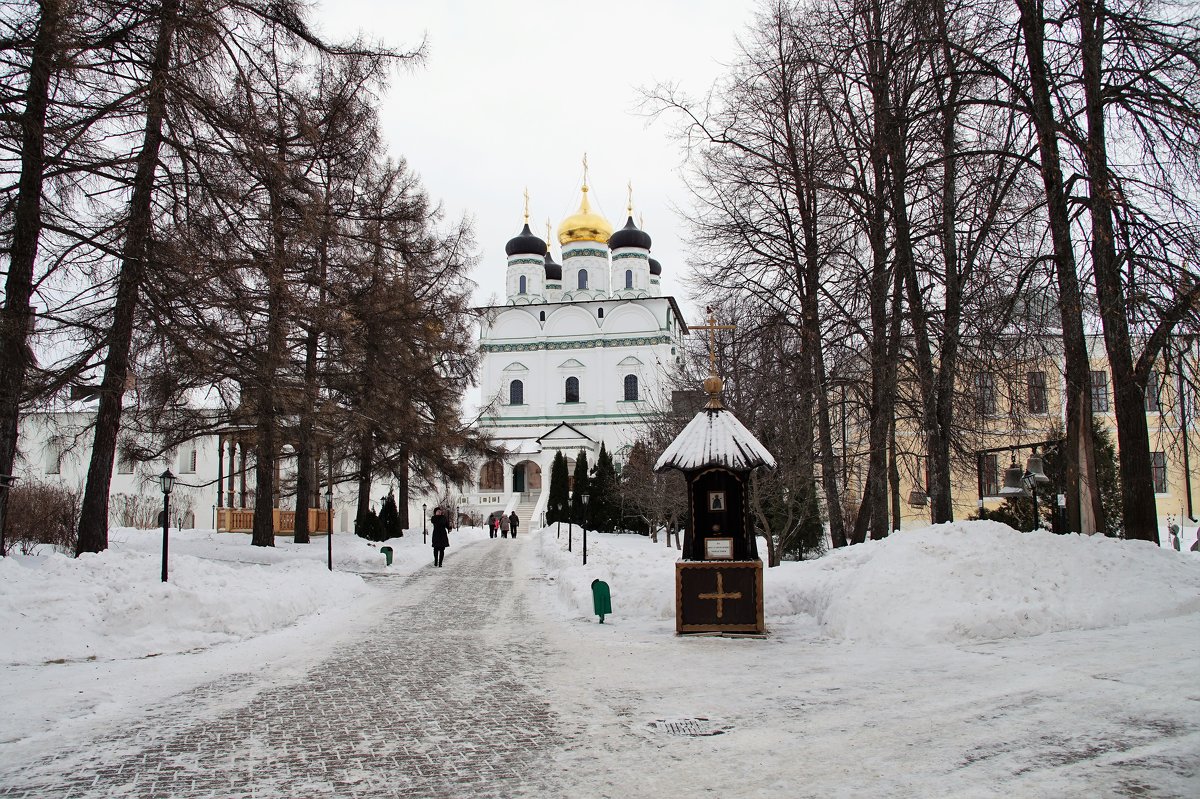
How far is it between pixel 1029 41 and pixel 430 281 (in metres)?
18.3

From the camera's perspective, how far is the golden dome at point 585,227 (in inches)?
2830

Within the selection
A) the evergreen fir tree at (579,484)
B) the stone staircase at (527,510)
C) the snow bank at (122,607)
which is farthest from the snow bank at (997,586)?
the stone staircase at (527,510)

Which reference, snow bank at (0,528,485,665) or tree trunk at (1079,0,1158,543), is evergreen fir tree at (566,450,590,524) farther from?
tree trunk at (1079,0,1158,543)

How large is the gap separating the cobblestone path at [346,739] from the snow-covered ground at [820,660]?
367 mm

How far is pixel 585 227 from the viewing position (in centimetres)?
7188

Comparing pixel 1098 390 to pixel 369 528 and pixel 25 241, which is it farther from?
pixel 369 528

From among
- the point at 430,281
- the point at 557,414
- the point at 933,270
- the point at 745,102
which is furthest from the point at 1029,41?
the point at 557,414

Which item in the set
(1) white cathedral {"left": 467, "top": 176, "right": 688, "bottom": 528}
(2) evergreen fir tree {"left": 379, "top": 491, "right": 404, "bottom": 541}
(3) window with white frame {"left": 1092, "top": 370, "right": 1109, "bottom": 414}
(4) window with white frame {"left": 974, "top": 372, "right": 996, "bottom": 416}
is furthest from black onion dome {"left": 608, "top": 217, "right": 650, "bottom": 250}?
(4) window with white frame {"left": 974, "top": 372, "right": 996, "bottom": 416}

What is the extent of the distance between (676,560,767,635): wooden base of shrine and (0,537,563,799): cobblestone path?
196 centimetres

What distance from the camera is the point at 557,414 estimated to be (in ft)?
223

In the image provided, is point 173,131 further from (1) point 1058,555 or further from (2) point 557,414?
(2) point 557,414

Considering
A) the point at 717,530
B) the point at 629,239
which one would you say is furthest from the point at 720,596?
the point at 629,239

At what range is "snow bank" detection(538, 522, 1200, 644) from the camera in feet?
31.3

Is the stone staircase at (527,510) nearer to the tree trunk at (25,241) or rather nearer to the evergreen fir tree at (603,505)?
the evergreen fir tree at (603,505)
